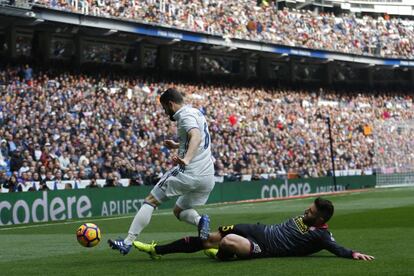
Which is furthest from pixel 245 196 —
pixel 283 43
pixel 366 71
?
pixel 366 71

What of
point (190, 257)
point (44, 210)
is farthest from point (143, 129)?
point (190, 257)

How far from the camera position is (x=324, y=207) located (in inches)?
379

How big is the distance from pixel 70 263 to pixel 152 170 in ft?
71.3

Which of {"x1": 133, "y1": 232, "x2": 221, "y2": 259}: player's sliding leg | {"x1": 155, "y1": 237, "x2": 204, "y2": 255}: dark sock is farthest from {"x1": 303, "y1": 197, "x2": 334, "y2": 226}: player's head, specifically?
{"x1": 155, "y1": 237, "x2": 204, "y2": 255}: dark sock

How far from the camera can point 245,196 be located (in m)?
35.6

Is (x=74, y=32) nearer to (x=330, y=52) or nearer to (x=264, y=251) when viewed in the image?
(x=330, y=52)

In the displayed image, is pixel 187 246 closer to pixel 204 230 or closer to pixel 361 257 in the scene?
pixel 204 230

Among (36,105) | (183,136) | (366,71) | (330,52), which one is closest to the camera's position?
(183,136)

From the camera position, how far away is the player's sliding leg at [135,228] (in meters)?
10.5

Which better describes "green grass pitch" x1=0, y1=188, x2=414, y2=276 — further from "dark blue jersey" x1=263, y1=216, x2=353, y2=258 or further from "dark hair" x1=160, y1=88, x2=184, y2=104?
"dark hair" x1=160, y1=88, x2=184, y2=104

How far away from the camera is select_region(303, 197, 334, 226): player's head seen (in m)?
9.60

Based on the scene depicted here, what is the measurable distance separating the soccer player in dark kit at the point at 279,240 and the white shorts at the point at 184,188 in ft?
2.25

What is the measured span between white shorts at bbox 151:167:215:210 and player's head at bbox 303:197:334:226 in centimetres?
163

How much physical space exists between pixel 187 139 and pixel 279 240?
184 centimetres
